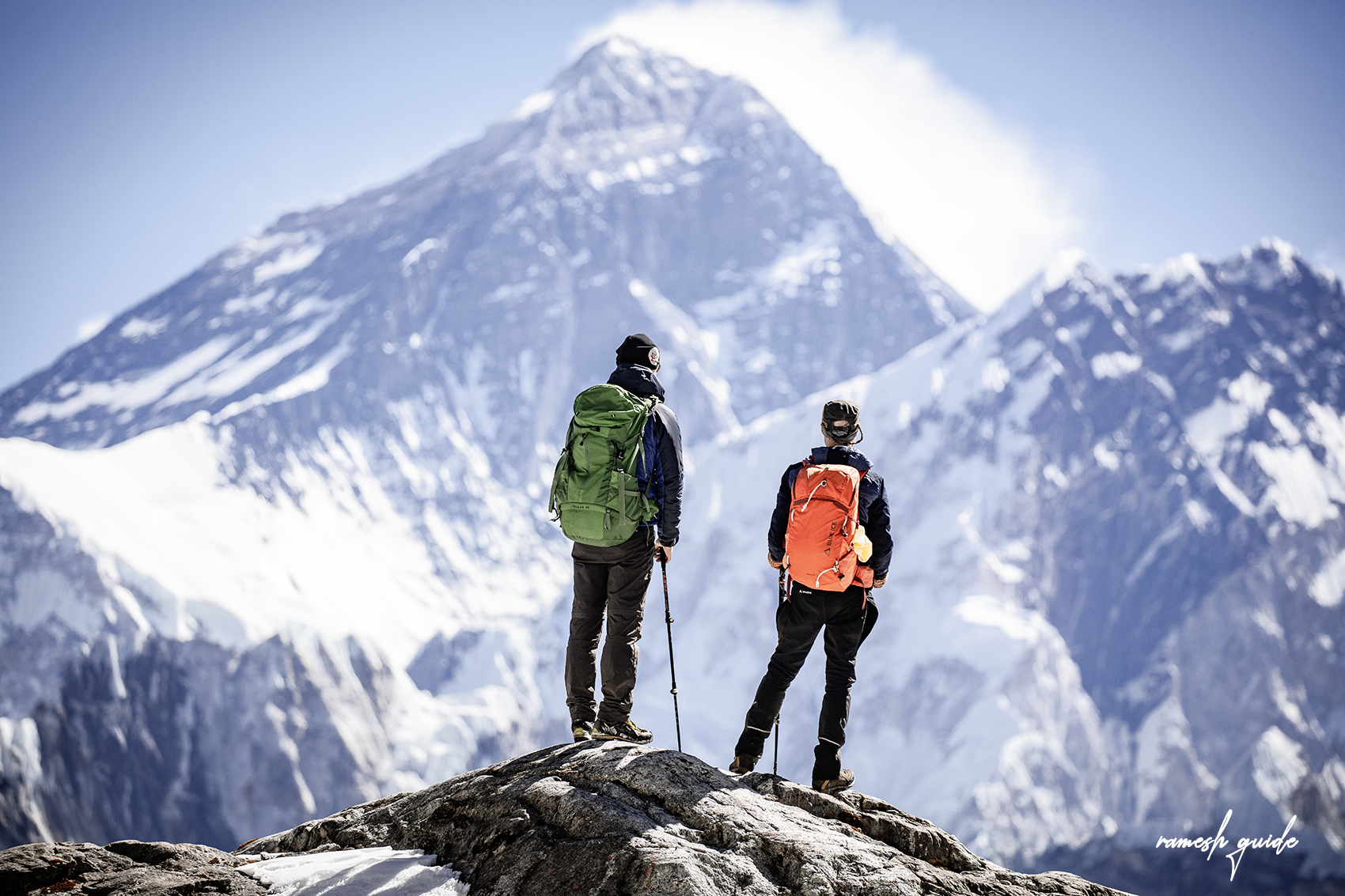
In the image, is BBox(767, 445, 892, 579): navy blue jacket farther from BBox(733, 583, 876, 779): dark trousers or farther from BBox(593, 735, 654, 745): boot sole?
BBox(593, 735, 654, 745): boot sole

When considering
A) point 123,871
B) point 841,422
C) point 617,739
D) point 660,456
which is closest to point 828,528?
point 841,422

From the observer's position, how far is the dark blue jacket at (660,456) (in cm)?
976

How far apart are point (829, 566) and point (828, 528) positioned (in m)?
0.34

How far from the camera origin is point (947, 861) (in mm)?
9164

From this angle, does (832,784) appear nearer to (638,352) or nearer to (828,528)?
(828,528)

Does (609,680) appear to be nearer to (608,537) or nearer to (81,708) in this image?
(608,537)

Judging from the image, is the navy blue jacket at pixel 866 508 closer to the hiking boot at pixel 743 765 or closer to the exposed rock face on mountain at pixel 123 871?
the hiking boot at pixel 743 765

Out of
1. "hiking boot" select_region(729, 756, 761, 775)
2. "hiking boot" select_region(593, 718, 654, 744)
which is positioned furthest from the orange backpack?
"hiking boot" select_region(593, 718, 654, 744)

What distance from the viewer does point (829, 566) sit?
9.55m

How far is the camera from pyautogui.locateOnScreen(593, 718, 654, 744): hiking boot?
1030 centimetres

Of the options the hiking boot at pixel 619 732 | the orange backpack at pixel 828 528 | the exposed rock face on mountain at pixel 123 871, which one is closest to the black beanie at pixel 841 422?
the orange backpack at pixel 828 528

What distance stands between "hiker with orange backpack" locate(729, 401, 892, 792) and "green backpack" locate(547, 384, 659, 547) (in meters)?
1.34

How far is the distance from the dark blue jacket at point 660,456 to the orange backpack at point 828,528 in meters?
1.14

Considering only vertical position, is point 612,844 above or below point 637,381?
below
